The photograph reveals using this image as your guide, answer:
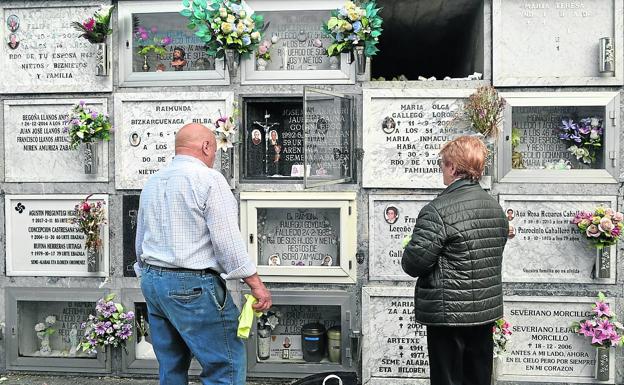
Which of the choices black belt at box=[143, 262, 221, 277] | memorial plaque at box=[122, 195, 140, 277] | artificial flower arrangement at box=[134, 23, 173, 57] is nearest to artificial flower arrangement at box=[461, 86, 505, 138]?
black belt at box=[143, 262, 221, 277]

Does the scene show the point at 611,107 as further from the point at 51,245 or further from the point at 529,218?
the point at 51,245

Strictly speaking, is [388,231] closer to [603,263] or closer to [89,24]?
[603,263]

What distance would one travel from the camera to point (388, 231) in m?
5.02

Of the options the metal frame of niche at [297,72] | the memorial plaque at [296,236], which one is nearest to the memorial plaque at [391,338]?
the memorial plaque at [296,236]

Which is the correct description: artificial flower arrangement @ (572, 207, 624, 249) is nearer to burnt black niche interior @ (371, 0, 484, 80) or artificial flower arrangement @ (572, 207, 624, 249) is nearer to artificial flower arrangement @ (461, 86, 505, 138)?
artificial flower arrangement @ (461, 86, 505, 138)

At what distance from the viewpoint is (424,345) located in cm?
499

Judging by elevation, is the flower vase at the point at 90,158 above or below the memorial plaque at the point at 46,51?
below

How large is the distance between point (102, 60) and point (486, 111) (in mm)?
3154

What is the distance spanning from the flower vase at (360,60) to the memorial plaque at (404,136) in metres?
0.18

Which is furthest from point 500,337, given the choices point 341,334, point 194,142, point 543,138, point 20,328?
point 20,328

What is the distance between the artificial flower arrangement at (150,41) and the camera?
527 centimetres

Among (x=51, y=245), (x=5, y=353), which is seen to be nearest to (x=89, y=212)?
(x=51, y=245)

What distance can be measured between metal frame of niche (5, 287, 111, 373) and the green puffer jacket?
10.4 ft

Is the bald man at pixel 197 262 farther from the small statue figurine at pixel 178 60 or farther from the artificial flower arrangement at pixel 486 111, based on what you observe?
the artificial flower arrangement at pixel 486 111
